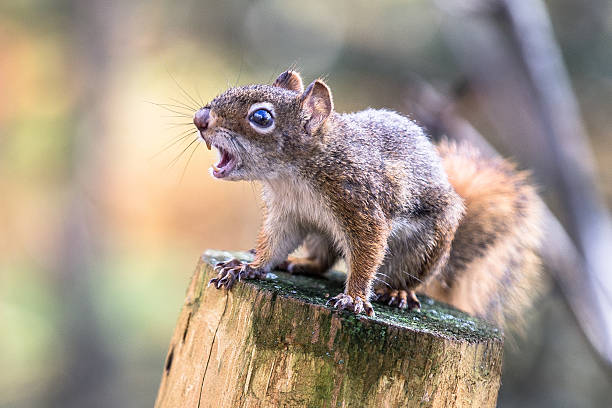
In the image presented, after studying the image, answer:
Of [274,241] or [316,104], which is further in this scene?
[274,241]

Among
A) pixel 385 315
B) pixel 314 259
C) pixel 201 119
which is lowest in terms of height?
pixel 385 315

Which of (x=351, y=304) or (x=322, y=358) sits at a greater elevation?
(x=351, y=304)

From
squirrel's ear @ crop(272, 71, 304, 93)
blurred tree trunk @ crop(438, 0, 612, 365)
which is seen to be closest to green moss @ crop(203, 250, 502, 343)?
squirrel's ear @ crop(272, 71, 304, 93)

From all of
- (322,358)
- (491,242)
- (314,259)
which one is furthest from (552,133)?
(322,358)

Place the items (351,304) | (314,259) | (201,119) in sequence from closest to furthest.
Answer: (351,304)
(201,119)
(314,259)

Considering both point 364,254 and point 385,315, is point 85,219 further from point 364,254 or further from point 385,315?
point 385,315

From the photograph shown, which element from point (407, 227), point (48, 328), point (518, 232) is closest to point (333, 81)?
point (48, 328)
